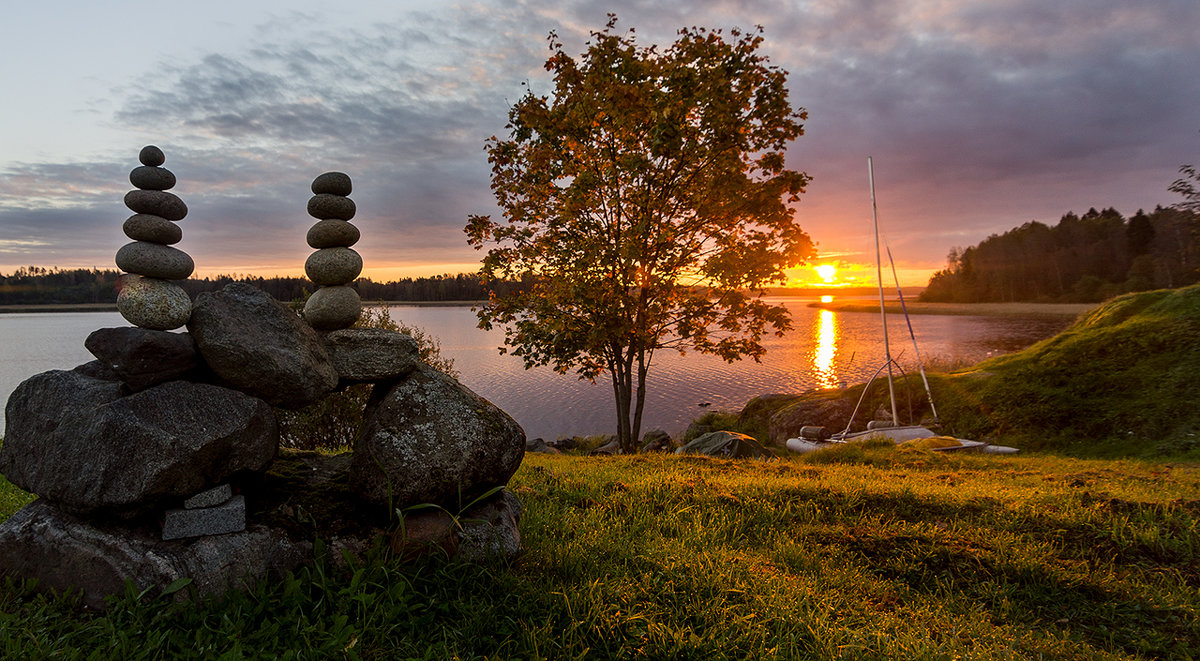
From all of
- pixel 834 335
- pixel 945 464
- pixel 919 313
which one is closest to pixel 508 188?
pixel 945 464

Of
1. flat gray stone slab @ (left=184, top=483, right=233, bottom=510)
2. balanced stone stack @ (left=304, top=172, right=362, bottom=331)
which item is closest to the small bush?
balanced stone stack @ (left=304, top=172, right=362, bottom=331)

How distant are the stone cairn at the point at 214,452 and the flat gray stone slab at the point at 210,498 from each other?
10mm

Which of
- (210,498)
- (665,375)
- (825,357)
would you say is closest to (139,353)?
(210,498)

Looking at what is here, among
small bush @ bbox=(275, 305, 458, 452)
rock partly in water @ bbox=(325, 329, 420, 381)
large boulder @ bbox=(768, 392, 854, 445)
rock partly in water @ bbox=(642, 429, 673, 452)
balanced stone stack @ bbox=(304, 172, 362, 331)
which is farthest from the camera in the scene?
large boulder @ bbox=(768, 392, 854, 445)

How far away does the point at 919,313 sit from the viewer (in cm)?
Result: 10788

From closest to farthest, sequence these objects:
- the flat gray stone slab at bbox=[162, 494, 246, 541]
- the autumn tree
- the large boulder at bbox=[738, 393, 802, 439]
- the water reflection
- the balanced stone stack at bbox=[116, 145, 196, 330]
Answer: the flat gray stone slab at bbox=[162, 494, 246, 541] → the balanced stone stack at bbox=[116, 145, 196, 330] → the autumn tree → the large boulder at bbox=[738, 393, 802, 439] → the water reflection

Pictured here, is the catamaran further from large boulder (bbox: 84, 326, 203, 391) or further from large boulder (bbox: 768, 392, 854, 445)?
large boulder (bbox: 84, 326, 203, 391)

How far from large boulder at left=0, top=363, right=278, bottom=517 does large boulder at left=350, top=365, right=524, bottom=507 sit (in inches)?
36.4

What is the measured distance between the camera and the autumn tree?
11820 mm

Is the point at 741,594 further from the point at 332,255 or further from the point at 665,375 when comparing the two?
the point at 665,375

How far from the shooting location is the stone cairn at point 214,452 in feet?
13.8

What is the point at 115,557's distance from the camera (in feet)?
13.7

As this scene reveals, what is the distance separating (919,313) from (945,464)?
11112 centimetres

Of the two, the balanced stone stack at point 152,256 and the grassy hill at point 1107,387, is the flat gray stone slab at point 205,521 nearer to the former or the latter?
the balanced stone stack at point 152,256
